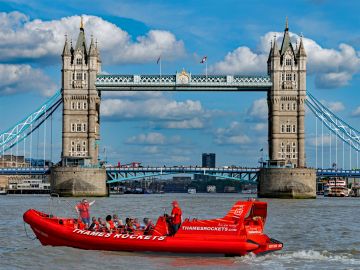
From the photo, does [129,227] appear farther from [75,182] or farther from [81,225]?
[75,182]

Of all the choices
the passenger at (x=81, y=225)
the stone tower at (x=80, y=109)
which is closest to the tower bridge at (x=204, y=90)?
the stone tower at (x=80, y=109)

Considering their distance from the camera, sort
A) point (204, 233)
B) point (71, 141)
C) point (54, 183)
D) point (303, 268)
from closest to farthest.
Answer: point (303, 268), point (204, 233), point (54, 183), point (71, 141)

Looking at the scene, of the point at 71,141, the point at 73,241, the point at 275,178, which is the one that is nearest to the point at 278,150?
the point at 275,178

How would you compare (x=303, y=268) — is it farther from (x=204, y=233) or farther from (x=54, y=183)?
(x=54, y=183)

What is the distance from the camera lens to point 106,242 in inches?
1527

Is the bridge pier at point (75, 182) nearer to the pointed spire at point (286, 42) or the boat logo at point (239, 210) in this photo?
the pointed spire at point (286, 42)

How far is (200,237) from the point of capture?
37.7 meters

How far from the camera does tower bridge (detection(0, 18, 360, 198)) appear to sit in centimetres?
12462

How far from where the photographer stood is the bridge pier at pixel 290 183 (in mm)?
121781

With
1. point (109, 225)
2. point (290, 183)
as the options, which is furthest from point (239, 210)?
point (290, 183)

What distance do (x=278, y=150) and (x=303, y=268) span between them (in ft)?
313

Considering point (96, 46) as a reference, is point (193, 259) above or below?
below

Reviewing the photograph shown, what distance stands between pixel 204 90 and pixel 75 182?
2418cm

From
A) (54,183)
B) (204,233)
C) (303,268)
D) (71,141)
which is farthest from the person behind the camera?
(71,141)
